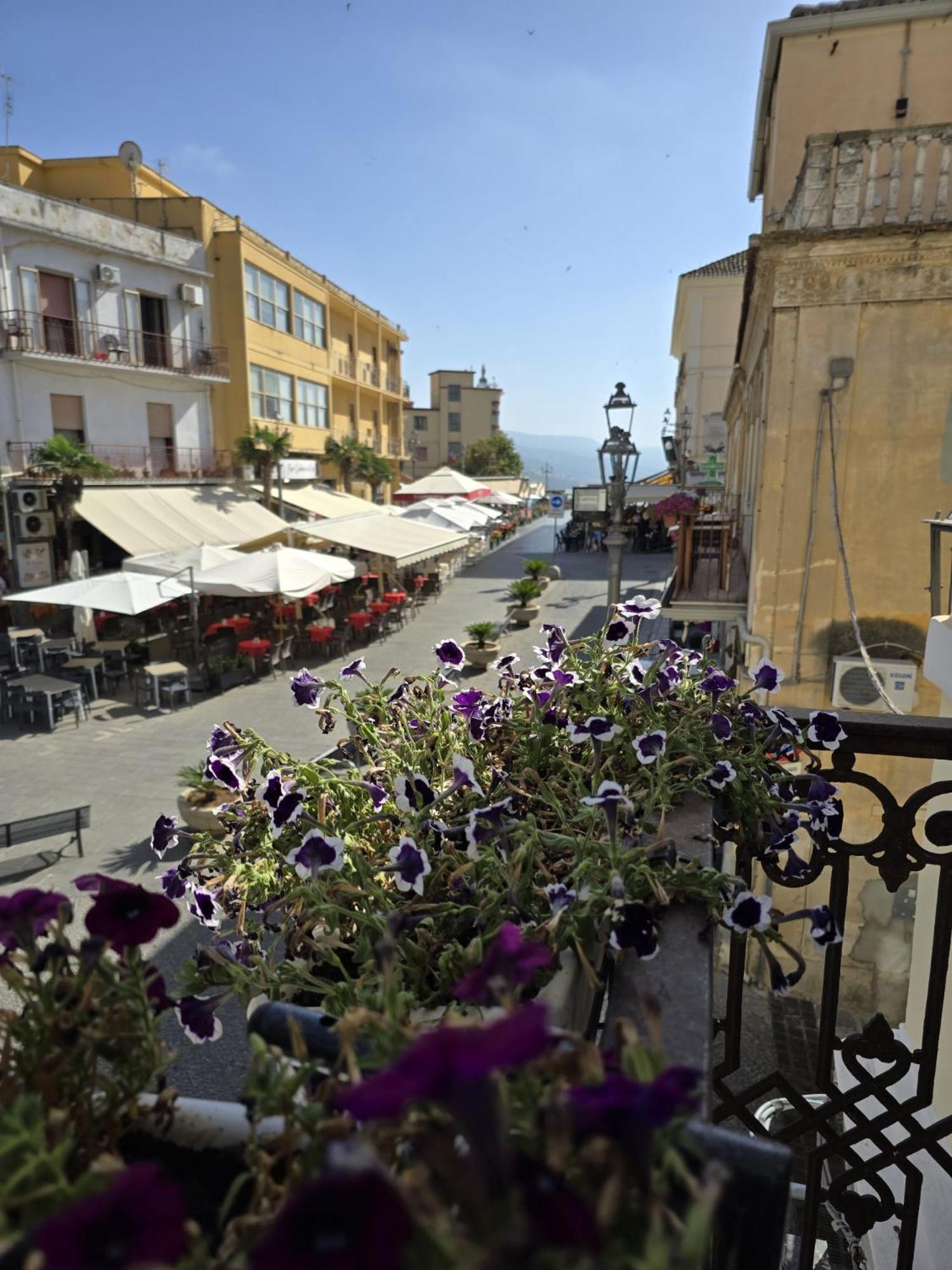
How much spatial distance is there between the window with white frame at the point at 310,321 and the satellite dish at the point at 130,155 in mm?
7582

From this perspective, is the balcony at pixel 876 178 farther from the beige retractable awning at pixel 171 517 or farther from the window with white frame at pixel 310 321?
the window with white frame at pixel 310 321

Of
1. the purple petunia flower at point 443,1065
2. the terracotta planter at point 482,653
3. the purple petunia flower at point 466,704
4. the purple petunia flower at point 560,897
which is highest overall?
the purple petunia flower at point 443,1065

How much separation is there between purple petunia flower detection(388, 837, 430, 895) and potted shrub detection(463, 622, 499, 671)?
1501 centimetres

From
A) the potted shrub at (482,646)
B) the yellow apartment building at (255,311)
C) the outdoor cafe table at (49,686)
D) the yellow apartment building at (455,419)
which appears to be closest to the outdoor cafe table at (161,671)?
the outdoor cafe table at (49,686)

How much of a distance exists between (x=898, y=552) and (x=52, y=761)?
36.8 ft

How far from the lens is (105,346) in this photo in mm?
23281

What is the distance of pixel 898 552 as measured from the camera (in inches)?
332

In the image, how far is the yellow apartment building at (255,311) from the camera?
26.6 metres

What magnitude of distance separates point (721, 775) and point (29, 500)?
21.9 m

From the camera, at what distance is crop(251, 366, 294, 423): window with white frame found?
96.3 ft

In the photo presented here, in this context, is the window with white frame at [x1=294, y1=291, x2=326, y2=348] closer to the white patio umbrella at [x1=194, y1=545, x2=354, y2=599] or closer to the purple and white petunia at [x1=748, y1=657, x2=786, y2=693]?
the white patio umbrella at [x1=194, y1=545, x2=354, y2=599]

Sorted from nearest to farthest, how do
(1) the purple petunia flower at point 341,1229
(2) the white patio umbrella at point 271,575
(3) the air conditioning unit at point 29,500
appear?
(1) the purple petunia flower at point 341,1229 < (2) the white patio umbrella at point 271,575 < (3) the air conditioning unit at point 29,500

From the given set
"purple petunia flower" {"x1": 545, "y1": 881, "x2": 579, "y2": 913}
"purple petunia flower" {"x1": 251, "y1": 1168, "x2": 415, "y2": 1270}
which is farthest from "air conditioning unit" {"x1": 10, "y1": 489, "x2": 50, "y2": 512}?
"purple petunia flower" {"x1": 251, "y1": 1168, "x2": 415, "y2": 1270}

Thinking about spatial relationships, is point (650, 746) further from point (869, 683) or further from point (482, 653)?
point (482, 653)
